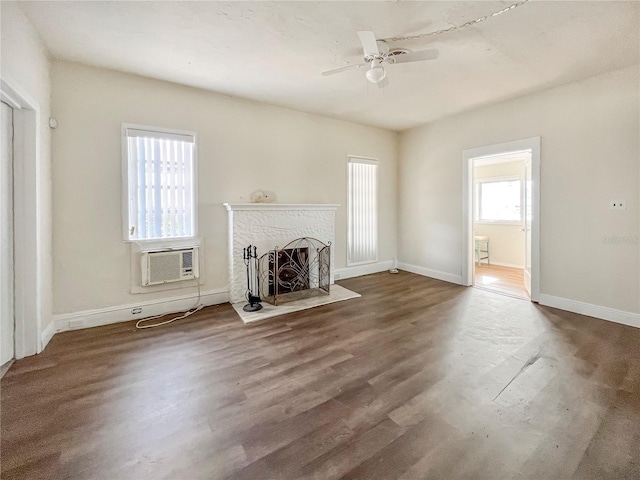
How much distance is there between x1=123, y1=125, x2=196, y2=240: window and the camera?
3256 mm

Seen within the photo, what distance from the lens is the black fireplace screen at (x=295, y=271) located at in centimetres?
406

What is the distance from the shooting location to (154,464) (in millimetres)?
1420

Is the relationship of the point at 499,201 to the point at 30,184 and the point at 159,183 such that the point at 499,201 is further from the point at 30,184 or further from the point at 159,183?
the point at 30,184

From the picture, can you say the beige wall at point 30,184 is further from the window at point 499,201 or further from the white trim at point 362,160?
the window at point 499,201

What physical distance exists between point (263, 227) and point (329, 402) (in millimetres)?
2617

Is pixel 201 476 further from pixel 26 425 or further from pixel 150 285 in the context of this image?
pixel 150 285

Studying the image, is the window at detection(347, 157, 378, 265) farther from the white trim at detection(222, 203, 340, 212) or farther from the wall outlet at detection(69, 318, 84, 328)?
the wall outlet at detection(69, 318, 84, 328)

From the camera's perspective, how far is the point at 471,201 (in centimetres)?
461

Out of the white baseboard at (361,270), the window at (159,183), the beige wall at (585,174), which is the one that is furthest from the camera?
the white baseboard at (361,270)

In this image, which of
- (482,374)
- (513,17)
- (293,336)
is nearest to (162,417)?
(293,336)

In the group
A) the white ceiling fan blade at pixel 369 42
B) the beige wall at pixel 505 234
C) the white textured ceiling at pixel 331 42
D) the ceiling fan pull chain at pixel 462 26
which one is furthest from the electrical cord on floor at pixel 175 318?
the beige wall at pixel 505 234

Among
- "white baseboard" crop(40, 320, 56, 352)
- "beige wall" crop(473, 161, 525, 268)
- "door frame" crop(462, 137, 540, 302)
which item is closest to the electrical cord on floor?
"white baseboard" crop(40, 320, 56, 352)

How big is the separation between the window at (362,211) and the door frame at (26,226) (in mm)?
4080

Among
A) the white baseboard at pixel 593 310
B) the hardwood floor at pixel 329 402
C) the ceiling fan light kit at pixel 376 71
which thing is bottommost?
the hardwood floor at pixel 329 402
